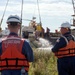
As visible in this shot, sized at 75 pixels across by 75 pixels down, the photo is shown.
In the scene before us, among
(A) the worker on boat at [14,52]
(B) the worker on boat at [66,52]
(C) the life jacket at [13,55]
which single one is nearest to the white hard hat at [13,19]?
(A) the worker on boat at [14,52]

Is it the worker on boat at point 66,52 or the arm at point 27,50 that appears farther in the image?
the worker on boat at point 66,52

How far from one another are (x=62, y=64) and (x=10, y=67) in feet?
8.53

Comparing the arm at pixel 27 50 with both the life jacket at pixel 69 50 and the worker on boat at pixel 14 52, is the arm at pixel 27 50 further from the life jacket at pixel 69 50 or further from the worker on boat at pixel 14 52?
the life jacket at pixel 69 50

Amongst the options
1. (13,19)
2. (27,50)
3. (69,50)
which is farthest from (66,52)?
(13,19)

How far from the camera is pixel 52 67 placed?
12312mm

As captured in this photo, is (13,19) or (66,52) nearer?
(13,19)

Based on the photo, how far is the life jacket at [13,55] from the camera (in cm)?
639

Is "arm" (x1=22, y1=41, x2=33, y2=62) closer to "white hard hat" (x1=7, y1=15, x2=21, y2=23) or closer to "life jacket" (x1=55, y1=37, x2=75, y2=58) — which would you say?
"white hard hat" (x1=7, y1=15, x2=21, y2=23)

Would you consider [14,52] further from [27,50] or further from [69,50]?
[69,50]

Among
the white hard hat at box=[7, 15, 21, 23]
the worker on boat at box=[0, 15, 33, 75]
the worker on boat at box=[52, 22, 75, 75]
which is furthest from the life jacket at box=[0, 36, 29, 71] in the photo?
the worker on boat at box=[52, 22, 75, 75]

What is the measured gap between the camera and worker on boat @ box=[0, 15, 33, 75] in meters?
6.38

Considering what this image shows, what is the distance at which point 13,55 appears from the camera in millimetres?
6402

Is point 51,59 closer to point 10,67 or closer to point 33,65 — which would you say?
point 33,65

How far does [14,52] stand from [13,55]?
0.05 metres
